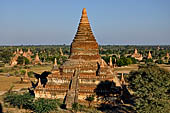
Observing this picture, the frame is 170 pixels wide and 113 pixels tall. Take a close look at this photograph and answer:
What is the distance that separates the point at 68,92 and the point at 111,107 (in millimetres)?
3198

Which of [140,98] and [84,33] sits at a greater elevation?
[84,33]

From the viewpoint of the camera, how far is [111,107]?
17.4 m

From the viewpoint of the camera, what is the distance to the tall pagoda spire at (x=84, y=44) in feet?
67.3

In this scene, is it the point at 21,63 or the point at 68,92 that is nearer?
the point at 68,92

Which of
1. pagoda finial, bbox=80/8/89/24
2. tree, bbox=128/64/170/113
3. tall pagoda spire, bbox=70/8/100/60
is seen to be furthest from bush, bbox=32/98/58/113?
pagoda finial, bbox=80/8/89/24

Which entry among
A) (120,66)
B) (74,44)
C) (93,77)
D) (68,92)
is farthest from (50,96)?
(120,66)

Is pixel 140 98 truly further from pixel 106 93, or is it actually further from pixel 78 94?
pixel 78 94

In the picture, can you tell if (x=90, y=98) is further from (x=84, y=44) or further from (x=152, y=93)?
(x=152, y=93)

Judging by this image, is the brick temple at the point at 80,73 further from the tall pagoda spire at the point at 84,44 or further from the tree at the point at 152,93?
the tree at the point at 152,93

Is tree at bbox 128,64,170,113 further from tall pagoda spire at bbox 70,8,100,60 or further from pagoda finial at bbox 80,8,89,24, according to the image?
pagoda finial at bbox 80,8,89,24

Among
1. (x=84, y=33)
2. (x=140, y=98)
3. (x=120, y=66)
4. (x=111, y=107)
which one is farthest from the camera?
(x=120, y=66)

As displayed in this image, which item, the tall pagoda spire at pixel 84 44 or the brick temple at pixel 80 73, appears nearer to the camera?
the brick temple at pixel 80 73

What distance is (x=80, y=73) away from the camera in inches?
762

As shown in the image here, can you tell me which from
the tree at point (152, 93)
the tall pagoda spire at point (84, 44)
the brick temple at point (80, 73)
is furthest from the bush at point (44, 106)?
the tall pagoda spire at point (84, 44)
